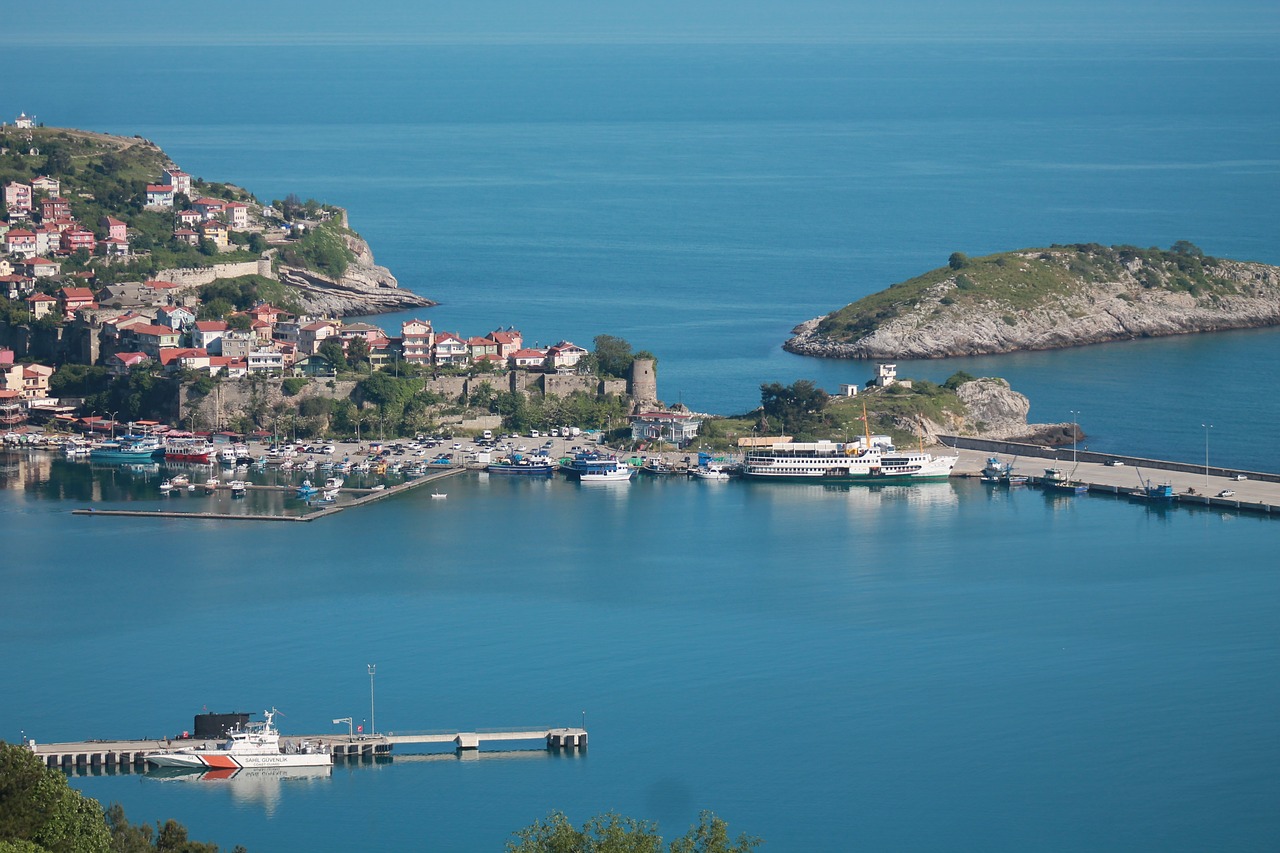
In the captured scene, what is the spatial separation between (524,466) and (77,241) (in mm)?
15874

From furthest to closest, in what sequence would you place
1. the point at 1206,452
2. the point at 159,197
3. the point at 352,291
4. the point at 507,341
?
1. the point at 159,197
2. the point at 352,291
3. the point at 507,341
4. the point at 1206,452

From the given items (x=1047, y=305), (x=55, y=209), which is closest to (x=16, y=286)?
(x=55, y=209)

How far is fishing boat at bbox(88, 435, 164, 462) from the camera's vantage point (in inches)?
1638

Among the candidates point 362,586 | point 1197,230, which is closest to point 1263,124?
point 1197,230

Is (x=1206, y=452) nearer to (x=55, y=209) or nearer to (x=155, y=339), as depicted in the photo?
(x=155, y=339)

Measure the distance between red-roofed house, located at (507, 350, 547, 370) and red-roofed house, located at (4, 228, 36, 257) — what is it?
12.7m

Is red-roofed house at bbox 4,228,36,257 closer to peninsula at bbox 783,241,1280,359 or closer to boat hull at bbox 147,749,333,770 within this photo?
peninsula at bbox 783,241,1280,359

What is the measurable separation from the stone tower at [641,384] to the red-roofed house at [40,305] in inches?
461

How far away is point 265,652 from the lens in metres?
29.1

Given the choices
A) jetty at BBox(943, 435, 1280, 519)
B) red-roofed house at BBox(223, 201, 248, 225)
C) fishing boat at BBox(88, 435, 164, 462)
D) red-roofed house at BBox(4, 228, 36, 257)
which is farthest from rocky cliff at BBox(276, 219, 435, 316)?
jetty at BBox(943, 435, 1280, 519)

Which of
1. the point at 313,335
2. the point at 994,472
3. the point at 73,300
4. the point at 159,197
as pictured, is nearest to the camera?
the point at 994,472

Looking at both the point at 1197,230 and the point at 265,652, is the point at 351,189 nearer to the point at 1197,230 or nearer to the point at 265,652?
the point at 1197,230

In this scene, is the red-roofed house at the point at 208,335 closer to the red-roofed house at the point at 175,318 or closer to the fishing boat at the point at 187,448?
the red-roofed house at the point at 175,318

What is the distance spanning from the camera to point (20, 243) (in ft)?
170
